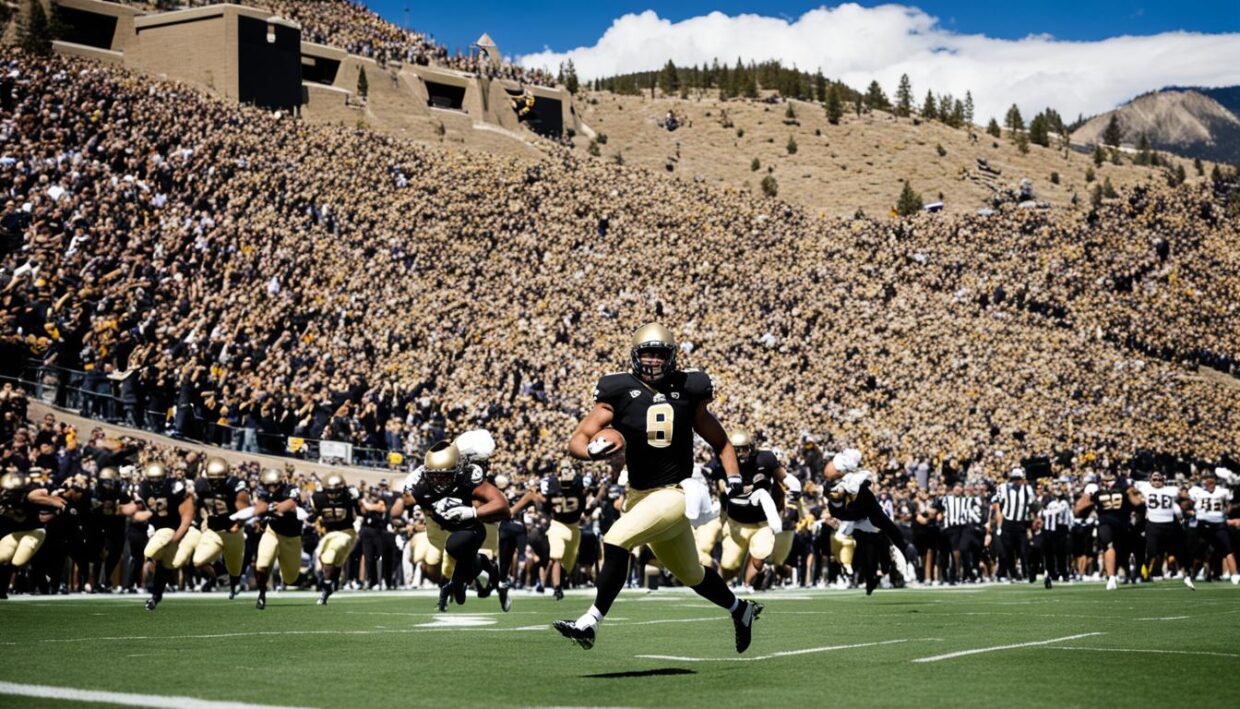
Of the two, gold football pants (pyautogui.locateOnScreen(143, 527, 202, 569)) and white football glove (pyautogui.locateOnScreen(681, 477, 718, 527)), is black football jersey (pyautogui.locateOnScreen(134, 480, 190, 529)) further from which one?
white football glove (pyautogui.locateOnScreen(681, 477, 718, 527))

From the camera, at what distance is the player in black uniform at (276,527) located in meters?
14.9

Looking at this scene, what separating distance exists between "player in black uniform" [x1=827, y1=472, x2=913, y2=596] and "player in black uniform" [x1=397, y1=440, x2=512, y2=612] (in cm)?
470

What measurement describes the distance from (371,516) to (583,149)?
52.4m

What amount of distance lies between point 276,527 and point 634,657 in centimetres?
755

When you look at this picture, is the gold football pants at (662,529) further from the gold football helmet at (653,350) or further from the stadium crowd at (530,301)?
the stadium crowd at (530,301)

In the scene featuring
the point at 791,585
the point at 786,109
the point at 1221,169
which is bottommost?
the point at 791,585

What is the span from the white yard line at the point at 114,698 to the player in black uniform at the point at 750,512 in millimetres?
8792

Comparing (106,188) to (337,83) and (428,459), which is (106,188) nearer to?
(428,459)

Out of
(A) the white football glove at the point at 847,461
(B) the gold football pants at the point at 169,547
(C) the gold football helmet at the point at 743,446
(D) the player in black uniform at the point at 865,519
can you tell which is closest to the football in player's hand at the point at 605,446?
(C) the gold football helmet at the point at 743,446

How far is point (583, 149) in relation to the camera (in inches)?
2758

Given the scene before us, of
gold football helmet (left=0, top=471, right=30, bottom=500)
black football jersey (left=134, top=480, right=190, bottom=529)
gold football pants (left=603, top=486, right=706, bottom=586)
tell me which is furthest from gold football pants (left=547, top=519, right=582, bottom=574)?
gold football pants (left=603, top=486, right=706, bottom=586)

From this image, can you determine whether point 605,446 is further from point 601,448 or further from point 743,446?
point 743,446

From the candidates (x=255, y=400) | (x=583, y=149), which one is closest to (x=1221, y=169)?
(x=583, y=149)

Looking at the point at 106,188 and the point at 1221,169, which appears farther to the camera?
the point at 1221,169
